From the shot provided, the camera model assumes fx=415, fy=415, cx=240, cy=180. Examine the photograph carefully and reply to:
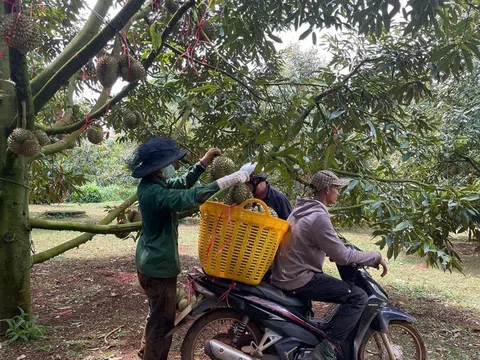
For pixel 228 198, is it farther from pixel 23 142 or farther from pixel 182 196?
pixel 23 142

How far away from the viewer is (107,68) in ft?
9.27

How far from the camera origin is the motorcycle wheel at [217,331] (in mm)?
2814

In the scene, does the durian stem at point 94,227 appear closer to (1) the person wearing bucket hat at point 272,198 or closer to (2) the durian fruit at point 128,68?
(1) the person wearing bucket hat at point 272,198

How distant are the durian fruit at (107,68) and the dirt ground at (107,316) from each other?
2.17 meters

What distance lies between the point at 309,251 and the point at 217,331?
0.87m

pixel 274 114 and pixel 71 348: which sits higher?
pixel 274 114

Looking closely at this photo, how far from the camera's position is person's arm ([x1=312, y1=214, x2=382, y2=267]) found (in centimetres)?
268

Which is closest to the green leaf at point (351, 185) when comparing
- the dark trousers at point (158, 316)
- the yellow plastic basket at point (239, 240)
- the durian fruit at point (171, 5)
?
the yellow plastic basket at point (239, 240)

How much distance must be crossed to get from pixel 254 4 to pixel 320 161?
1.15 m

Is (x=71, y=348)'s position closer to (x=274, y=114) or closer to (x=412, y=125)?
(x=274, y=114)

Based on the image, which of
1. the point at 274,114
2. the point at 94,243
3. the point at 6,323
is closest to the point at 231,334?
the point at 274,114

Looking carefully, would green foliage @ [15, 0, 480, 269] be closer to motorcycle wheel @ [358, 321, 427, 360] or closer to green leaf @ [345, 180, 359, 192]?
green leaf @ [345, 180, 359, 192]

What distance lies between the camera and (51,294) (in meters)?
5.39

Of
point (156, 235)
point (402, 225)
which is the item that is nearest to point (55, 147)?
point (156, 235)
